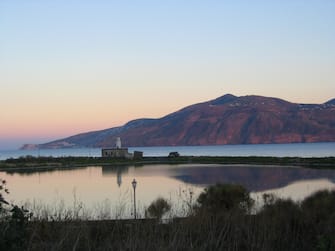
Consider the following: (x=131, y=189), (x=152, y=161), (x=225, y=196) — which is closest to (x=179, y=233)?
(x=225, y=196)

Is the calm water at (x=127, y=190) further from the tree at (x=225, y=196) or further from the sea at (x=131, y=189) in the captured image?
the tree at (x=225, y=196)

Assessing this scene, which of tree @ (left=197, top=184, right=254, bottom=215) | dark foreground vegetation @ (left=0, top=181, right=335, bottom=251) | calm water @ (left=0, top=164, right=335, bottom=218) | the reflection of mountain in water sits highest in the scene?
dark foreground vegetation @ (left=0, top=181, right=335, bottom=251)

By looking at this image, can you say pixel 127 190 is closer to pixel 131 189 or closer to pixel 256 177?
pixel 131 189

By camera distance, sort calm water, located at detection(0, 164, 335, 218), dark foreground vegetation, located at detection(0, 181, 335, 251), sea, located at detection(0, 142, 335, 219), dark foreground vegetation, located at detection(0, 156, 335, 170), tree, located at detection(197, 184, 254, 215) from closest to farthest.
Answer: dark foreground vegetation, located at detection(0, 181, 335, 251) < sea, located at detection(0, 142, 335, 219) < calm water, located at detection(0, 164, 335, 218) < tree, located at detection(197, 184, 254, 215) < dark foreground vegetation, located at detection(0, 156, 335, 170)

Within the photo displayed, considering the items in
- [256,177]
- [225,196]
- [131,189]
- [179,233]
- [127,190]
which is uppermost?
[127,190]

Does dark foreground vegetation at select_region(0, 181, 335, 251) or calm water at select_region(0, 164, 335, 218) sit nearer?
dark foreground vegetation at select_region(0, 181, 335, 251)

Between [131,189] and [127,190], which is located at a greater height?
[127,190]

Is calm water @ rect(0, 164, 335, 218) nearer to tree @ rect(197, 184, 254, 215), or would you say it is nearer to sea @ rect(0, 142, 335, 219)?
sea @ rect(0, 142, 335, 219)

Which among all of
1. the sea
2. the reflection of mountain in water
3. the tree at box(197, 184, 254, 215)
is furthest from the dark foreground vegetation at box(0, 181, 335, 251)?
the reflection of mountain in water

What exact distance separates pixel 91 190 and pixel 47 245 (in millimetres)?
24341

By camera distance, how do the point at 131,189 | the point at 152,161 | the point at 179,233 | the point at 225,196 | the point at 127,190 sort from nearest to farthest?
1. the point at 179,233
2. the point at 127,190
3. the point at 225,196
4. the point at 131,189
5. the point at 152,161

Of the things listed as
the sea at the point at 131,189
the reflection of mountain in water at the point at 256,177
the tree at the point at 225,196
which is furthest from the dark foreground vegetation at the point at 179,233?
the reflection of mountain in water at the point at 256,177

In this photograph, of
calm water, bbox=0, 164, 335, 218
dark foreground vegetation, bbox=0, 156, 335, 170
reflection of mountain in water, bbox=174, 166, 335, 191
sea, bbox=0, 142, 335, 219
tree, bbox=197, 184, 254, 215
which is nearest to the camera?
sea, bbox=0, 142, 335, 219

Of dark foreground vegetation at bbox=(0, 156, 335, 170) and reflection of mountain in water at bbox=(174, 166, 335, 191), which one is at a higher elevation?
dark foreground vegetation at bbox=(0, 156, 335, 170)
